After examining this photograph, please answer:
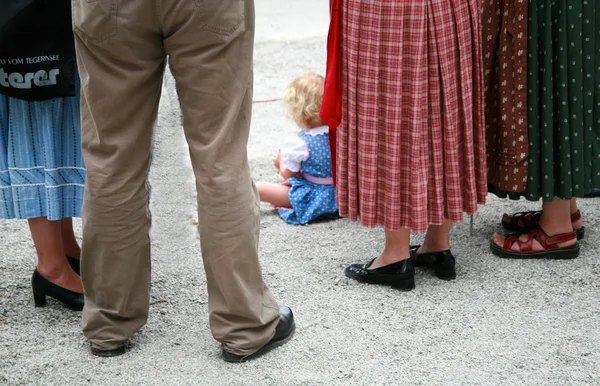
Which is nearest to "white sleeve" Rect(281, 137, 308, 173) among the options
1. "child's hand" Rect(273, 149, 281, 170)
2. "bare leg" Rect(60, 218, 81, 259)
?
"child's hand" Rect(273, 149, 281, 170)

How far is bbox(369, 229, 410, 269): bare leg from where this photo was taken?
3232 mm

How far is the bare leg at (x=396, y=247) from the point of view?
323 cm

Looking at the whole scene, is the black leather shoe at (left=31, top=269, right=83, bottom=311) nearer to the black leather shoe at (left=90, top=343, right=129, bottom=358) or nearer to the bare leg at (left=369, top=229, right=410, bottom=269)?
the black leather shoe at (left=90, top=343, right=129, bottom=358)

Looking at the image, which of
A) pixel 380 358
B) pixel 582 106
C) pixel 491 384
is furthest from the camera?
pixel 582 106

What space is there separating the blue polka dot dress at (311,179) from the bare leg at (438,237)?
67cm

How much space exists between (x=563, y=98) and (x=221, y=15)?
4.94 feet

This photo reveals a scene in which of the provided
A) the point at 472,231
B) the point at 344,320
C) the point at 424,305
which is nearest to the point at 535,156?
the point at 472,231

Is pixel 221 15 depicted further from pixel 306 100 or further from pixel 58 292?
pixel 306 100

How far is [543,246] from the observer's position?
344 cm

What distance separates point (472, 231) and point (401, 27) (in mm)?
1135

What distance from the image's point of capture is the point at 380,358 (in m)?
2.74

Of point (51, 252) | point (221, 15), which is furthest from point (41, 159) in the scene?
point (221, 15)

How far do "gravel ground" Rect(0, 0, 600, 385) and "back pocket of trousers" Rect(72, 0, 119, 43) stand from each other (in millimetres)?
1018

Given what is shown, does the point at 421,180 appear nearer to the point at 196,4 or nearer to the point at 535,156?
the point at 535,156
